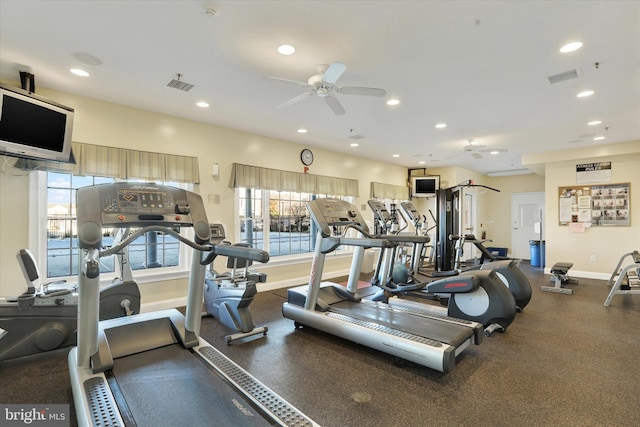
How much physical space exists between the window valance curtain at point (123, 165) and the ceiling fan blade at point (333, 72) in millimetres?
2754

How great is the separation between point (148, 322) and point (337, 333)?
1714 mm

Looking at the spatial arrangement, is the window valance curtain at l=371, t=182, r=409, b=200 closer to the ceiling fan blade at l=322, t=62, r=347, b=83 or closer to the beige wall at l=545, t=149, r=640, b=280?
the beige wall at l=545, t=149, r=640, b=280

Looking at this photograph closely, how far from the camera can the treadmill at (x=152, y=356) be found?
5.67 ft

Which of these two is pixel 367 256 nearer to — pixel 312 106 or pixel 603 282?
pixel 312 106

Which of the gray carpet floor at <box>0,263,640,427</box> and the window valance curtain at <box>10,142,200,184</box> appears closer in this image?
the gray carpet floor at <box>0,263,640,427</box>

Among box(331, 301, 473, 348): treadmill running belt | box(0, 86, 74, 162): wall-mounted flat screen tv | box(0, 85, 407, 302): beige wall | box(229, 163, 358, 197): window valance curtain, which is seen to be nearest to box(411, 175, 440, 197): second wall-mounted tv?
box(229, 163, 358, 197): window valance curtain

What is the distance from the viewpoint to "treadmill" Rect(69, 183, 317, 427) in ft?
5.67

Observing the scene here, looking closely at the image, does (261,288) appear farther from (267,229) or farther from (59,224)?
(59,224)

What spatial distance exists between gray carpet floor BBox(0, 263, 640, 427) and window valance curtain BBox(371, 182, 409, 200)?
15.5 ft

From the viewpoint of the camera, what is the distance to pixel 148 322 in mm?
2586

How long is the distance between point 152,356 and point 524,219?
10.7m

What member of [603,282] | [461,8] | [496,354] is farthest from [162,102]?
[603,282]

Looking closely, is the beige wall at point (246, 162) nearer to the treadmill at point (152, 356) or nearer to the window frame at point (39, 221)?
the window frame at point (39, 221)

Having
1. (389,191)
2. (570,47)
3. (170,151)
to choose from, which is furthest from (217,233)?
(389,191)
